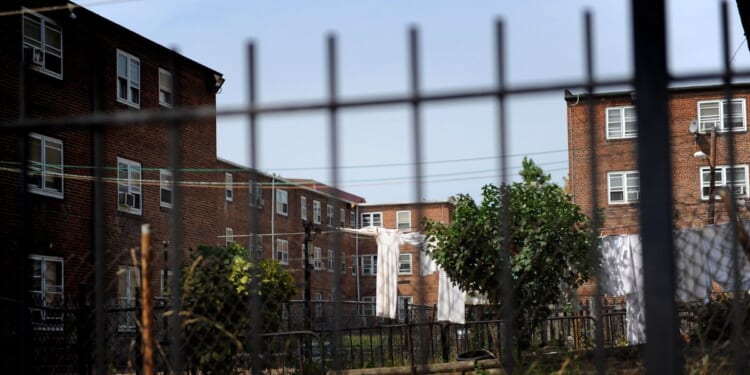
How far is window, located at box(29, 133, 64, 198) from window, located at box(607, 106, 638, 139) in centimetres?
2053

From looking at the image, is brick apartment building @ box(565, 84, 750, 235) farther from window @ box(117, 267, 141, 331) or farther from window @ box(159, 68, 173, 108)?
window @ box(117, 267, 141, 331)

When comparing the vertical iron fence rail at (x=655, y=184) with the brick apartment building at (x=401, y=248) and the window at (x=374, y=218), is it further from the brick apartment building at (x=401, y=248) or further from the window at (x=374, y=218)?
the window at (x=374, y=218)

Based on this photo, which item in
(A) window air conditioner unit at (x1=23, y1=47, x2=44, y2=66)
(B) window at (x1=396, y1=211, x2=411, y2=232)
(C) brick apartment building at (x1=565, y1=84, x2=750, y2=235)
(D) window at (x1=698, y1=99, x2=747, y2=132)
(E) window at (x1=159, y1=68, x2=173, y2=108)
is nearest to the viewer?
(A) window air conditioner unit at (x1=23, y1=47, x2=44, y2=66)

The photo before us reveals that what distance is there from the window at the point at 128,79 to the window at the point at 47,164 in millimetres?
3128

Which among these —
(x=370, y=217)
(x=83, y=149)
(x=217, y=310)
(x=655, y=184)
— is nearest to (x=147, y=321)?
(x=655, y=184)

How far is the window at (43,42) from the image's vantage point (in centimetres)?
2005

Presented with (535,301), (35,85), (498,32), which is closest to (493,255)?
(535,301)

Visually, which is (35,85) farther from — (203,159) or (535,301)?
(535,301)

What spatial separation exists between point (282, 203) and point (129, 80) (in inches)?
845

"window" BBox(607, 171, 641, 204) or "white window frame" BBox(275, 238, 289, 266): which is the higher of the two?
"window" BBox(607, 171, 641, 204)

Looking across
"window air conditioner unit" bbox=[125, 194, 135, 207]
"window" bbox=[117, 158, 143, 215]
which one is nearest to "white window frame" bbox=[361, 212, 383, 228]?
"window" bbox=[117, 158, 143, 215]

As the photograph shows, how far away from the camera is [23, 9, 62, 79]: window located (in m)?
20.0

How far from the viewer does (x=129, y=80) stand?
23.9m

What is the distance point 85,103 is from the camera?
22.1 meters
